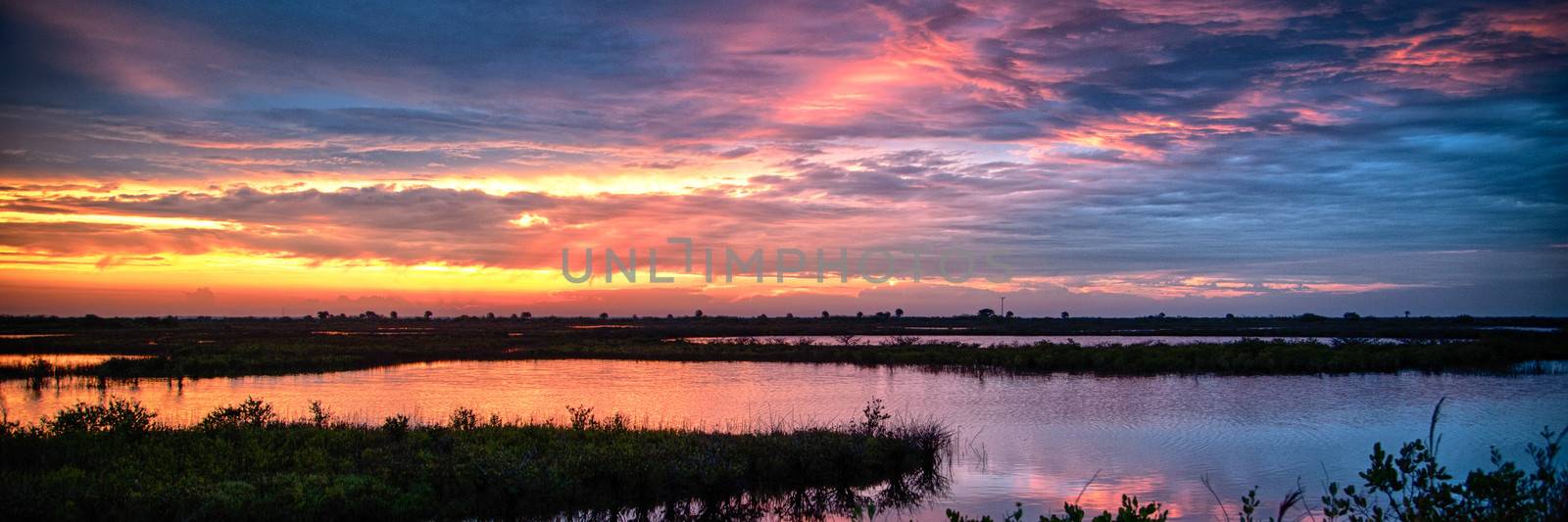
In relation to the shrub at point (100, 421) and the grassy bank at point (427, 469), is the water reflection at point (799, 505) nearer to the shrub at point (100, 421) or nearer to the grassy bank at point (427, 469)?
the grassy bank at point (427, 469)

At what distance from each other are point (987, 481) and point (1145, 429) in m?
8.29

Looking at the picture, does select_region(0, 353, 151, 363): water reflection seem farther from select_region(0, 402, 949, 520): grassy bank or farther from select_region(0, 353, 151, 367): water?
select_region(0, 402, 949, 520): grassy bank

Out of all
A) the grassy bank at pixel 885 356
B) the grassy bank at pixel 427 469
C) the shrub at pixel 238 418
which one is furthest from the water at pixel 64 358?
the grassy bank at pixel 427 469

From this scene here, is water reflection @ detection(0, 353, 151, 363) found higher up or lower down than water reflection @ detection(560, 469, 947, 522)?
higher up

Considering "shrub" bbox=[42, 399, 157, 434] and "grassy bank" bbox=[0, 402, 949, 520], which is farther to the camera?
"shrub" bbox=[42, 399, 157, 434]

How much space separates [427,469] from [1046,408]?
1921 centimetres

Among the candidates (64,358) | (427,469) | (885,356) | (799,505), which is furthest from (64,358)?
(799,505)

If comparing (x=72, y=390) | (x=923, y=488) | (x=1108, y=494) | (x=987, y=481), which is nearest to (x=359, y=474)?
(x=923, y=488)

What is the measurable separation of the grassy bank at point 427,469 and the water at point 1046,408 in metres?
2.34

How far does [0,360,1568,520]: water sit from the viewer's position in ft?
59.5

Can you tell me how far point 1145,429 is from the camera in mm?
23875

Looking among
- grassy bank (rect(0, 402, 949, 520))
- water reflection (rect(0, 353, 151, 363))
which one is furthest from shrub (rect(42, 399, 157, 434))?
water reflection (rect(0, 353, 151, 363))

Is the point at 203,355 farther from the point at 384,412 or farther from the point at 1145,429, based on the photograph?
the point at 1145,429

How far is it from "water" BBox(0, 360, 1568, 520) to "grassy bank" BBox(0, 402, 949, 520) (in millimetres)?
2336
